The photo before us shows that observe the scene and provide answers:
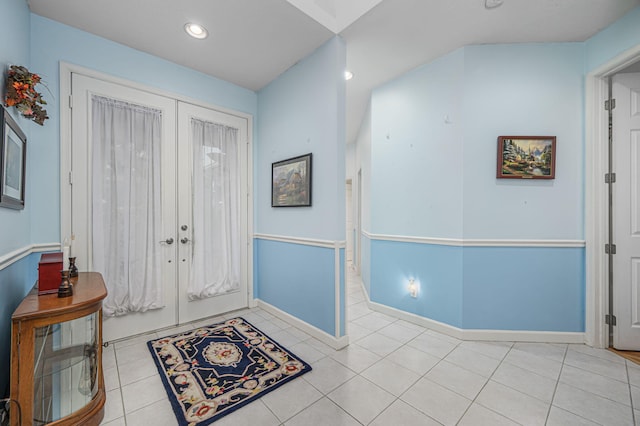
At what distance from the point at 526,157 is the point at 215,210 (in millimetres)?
3338

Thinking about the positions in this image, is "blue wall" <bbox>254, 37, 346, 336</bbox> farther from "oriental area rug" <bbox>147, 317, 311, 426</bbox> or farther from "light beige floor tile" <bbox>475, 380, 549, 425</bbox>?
"light beige floor tile" <bbox>475, 380, 549, 425</bbox>

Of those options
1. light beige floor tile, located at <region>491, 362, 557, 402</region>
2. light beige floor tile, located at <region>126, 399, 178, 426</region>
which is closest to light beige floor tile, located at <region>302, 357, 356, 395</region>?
light beige floor tile, located at <region>126, 399, 178, 426</region>

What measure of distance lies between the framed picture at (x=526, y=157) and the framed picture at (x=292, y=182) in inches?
74.5

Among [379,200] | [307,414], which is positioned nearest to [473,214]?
[379,200]

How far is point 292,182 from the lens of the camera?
291cm

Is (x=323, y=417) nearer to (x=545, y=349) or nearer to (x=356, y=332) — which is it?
(x=356, y=332)

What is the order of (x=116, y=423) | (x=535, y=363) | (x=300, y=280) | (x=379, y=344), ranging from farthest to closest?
(x=300, y=280), (x=379, y=344), (x=535, y=363), (x=116, y=423)

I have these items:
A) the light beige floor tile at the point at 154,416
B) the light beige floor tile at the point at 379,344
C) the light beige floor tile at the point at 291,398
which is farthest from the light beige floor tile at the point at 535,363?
the light beige floor tile at the point at 154,416

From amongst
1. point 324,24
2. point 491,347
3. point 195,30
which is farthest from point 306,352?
point 195,30

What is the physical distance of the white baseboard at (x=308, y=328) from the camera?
2414 mm

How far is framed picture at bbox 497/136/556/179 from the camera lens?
2.50 m

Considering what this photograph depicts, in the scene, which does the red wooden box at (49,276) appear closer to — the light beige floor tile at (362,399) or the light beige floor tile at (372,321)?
the light beige floor tile at (362,399)

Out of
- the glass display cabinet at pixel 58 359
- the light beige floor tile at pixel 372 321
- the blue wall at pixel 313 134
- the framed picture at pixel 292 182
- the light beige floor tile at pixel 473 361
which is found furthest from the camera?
the light beige floor tile at pixel 372 321

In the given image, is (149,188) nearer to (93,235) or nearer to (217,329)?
(93,235)
